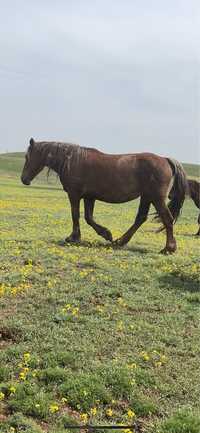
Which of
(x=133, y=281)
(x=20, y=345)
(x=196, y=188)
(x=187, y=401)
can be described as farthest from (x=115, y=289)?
(x=196, y=188)

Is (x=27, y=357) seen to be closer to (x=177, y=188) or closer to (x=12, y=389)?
(x=12, y=389)

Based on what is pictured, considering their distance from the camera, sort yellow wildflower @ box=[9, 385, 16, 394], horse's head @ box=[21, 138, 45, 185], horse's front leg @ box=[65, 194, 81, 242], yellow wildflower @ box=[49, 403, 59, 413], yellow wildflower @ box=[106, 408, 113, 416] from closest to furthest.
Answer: yellow wildflower @ box=[49, 403, 59, 413] → yellow wildflower @ box=[106, 408, 113, 416] → yellow wildflower @ box=[9, 385, 16, 394] → horse's front leg @ box=[65, 194, 81, 242] → horse's head @ box=[21, 138, 45, 185]

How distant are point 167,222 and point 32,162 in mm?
4342

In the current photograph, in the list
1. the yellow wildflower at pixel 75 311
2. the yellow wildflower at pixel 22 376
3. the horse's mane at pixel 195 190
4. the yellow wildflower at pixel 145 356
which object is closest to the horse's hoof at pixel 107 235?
the yellow wildflower at pixel 75 311

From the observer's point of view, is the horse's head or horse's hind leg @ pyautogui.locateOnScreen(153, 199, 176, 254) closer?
horse's hind leg @ pyautogui.locateOnScreen(153, 199, 176, 254)

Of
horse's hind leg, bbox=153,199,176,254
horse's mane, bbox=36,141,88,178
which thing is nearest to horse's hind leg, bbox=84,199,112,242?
horse's mane, bbox=36,141,88,178

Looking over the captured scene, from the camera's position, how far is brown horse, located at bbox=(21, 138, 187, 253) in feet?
46.9

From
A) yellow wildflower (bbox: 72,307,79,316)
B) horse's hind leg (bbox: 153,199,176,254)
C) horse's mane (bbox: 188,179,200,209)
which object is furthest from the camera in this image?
horse's mane (bbox: 188,179,200,209)

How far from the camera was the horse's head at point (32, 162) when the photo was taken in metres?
15.4

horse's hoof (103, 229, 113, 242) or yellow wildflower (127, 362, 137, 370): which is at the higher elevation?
yellow wildflower (127, 362, 137, 370)

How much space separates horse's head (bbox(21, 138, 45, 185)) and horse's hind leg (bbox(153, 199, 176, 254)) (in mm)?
3641

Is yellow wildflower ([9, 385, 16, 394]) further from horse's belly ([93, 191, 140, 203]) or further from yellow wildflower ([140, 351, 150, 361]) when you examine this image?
horse's belly ([93, 191, 140, 203])

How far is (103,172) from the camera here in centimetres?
1463

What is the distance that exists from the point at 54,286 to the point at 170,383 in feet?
12.2
